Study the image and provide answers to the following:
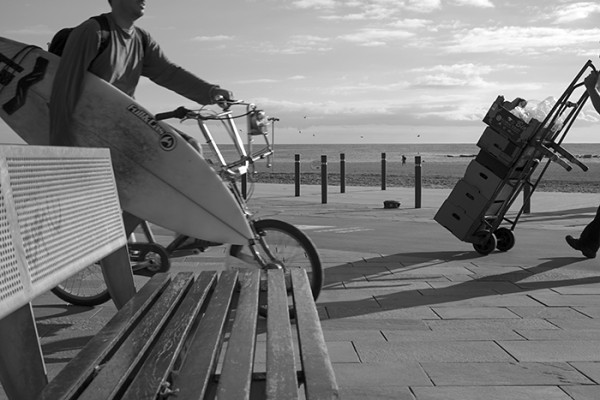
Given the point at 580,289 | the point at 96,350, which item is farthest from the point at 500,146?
the point at 96,350

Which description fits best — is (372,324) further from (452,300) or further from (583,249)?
(583,249)

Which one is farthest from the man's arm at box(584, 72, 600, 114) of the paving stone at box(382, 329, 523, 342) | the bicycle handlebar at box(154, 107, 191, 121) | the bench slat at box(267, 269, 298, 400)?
the bench slat at box(267, 269, 298, 400)

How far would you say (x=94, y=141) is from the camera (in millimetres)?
5535

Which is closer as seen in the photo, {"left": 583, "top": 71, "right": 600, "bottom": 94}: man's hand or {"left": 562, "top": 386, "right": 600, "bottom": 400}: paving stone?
{"left": 562, "top": 386, "right": 600, "bottom": 400}: paving stone

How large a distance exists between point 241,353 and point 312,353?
0.73ft

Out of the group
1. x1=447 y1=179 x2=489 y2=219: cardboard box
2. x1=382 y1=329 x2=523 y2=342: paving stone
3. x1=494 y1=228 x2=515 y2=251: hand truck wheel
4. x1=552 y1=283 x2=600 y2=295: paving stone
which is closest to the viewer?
x1=382 y1=329 x2=523 y2=342: paving stone

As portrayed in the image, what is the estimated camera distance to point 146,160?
216 inches

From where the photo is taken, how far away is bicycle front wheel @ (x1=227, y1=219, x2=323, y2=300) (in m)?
5.50

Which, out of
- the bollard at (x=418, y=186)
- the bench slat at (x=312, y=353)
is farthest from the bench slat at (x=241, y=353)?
the bollard at (x=418, y=186)

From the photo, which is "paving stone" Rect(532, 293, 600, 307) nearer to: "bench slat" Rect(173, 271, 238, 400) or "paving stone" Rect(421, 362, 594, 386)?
"paving stone" Rect(421, 362, 594, 386)

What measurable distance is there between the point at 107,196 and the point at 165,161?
1.47m

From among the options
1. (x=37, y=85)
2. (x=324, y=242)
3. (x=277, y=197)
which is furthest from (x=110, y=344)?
(x=277, y=197)

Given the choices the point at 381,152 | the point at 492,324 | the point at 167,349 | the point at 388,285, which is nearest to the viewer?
the point at 167,349

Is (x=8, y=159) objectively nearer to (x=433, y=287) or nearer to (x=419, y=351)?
(x=419, y=351)
